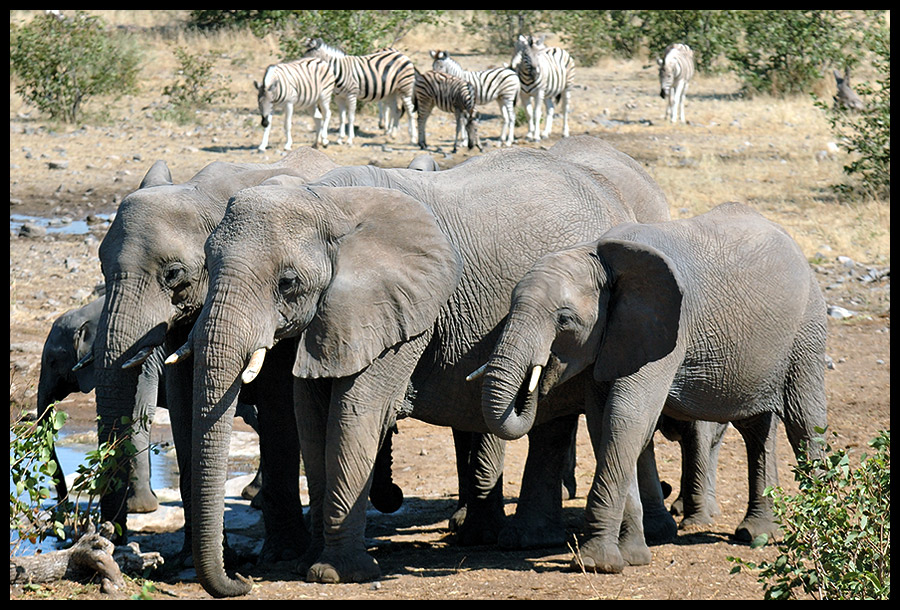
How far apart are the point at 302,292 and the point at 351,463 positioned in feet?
2.68

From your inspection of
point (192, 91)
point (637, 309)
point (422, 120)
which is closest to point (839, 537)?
point (637, 309)

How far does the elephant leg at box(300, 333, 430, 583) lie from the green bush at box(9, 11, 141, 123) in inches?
636

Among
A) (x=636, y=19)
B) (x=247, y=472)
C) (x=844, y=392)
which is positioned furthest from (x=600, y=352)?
(x=636, y=19)

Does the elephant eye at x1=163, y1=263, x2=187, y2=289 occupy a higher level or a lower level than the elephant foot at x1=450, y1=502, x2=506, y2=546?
higher

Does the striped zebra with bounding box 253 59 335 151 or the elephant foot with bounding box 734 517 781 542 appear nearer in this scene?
the elephant foot with bounding box 734 517 781 542

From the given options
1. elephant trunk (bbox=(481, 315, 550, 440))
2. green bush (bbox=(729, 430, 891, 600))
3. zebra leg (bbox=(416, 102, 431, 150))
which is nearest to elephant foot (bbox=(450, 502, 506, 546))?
elephant trunk (bbox=(481, 315, 550, 440))

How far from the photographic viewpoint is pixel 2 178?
561cm

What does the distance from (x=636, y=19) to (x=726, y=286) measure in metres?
28.0

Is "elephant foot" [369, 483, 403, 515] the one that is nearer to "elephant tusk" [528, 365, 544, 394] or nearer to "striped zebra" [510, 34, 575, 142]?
"elephant tusk" [528, 365, 544, 394]

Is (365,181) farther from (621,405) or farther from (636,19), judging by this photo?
(636,19)

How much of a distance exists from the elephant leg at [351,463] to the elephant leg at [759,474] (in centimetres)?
198

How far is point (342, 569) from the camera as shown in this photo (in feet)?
18.3

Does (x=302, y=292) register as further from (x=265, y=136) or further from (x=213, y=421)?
(x=265, y=136)

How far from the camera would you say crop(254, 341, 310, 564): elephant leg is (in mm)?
6211
